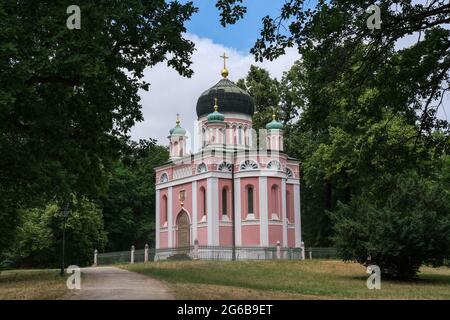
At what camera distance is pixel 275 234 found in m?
37.9

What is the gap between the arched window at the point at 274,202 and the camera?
126 ft

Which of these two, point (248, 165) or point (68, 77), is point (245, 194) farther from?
point (68, 77)

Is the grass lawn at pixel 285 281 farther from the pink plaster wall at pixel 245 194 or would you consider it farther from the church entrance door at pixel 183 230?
the church entrance door at pixel 183 230

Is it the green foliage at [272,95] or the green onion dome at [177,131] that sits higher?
the green foliage at [272,95]

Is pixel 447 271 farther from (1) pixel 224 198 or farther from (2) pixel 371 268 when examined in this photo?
(1) pixel 224 198

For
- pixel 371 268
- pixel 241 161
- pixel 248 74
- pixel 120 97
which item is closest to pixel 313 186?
pixel 241 161

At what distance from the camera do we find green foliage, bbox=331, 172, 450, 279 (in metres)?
24.1

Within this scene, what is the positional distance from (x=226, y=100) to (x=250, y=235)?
9734mm

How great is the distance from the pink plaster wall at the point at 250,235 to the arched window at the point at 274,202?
1.40 m

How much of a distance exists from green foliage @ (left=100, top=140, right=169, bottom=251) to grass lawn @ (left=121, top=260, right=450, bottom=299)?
24.8 m

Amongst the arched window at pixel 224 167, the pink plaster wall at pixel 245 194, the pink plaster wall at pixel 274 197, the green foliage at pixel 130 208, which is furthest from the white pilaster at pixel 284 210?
the green foliage at pixel 130 208

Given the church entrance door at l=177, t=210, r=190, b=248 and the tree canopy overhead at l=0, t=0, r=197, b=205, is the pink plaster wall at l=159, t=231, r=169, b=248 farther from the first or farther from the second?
the tree canopy overhead at l=0, t=0, r=197, b=205

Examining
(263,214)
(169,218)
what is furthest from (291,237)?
(169,218)

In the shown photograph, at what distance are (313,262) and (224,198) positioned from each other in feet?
27.8
